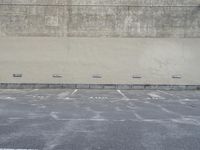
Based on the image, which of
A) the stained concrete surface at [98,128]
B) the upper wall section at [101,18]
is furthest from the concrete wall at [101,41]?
the stained concrete surface at [98,128]

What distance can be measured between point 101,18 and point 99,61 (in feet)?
8.67

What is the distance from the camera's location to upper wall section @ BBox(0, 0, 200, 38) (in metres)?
21.4

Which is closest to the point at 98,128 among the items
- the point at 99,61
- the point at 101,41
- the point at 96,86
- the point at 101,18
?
the point at 96,86

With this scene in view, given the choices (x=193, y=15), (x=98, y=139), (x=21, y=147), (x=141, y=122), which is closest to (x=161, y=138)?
(x=98, y=139)

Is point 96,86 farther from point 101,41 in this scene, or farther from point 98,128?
point 98,128

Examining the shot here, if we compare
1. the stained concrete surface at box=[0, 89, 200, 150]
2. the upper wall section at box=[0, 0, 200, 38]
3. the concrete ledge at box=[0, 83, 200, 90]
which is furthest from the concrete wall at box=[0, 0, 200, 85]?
Answer: the stained concrete surface at box=[0, 89, 200, 150]

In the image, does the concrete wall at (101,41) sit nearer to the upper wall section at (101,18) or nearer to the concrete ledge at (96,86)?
the upper wall section at (101,18)

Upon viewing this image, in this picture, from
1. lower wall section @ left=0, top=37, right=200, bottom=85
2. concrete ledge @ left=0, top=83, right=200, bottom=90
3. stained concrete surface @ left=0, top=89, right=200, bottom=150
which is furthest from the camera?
lower wall section @ left=0, top=37, right=200, bottom=85

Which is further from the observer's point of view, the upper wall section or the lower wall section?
the upper wall section

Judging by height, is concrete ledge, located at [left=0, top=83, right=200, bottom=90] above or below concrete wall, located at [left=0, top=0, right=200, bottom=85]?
below

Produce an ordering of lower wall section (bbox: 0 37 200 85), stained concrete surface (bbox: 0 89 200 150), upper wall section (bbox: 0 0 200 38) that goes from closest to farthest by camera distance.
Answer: stained concrete surface (bbox: 0 89 200 150)
lower wall section (bbox: 0 37 200 85)
upper wall section (bbox: 0 0 200 38)

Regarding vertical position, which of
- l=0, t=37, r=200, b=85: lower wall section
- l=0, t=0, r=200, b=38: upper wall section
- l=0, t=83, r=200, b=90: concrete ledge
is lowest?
l=0, t=83, r=200, b=90: concrete ledge

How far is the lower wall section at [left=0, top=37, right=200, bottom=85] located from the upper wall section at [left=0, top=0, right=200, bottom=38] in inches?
19.2

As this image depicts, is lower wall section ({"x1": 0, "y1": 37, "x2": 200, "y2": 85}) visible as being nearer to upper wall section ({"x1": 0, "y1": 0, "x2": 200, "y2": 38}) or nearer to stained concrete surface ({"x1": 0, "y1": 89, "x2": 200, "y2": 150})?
upper wall section ({"x1": 0, "y1": 0, "x2": 200, "y2": 38})
